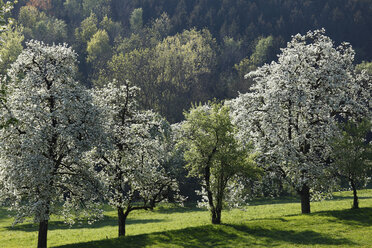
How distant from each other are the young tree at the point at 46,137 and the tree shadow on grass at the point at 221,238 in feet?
13.9

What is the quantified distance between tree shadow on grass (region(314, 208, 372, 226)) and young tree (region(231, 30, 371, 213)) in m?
2.91

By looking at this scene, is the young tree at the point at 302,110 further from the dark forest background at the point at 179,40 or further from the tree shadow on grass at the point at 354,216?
the dark forest background at the point at 179,40

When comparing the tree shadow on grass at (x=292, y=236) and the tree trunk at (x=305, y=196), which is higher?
the tree trunk at (x=305, y=196)

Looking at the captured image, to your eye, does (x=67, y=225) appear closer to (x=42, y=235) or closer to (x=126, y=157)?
(x=42, y=235)

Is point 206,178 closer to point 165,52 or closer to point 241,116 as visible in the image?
point 241,116

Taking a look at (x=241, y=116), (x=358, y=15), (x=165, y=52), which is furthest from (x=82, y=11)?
(x=241, y=116)

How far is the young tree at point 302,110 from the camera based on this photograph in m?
38.4

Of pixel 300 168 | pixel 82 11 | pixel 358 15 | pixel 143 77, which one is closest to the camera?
pixel 300 168

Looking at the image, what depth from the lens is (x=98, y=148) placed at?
29.5 metres

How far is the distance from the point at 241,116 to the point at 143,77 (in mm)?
76822

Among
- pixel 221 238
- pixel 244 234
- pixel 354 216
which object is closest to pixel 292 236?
pixel 244 234

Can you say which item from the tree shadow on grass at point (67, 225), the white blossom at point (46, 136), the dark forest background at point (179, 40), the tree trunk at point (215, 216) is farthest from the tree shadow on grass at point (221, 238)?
the dark forest background at point (179, 40)

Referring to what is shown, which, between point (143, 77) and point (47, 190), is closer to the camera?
point (47, 190)

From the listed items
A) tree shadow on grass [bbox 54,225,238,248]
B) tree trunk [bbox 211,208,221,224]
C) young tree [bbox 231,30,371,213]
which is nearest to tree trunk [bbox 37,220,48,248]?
tree shadow on grass [bbox 54,225,238,248]
